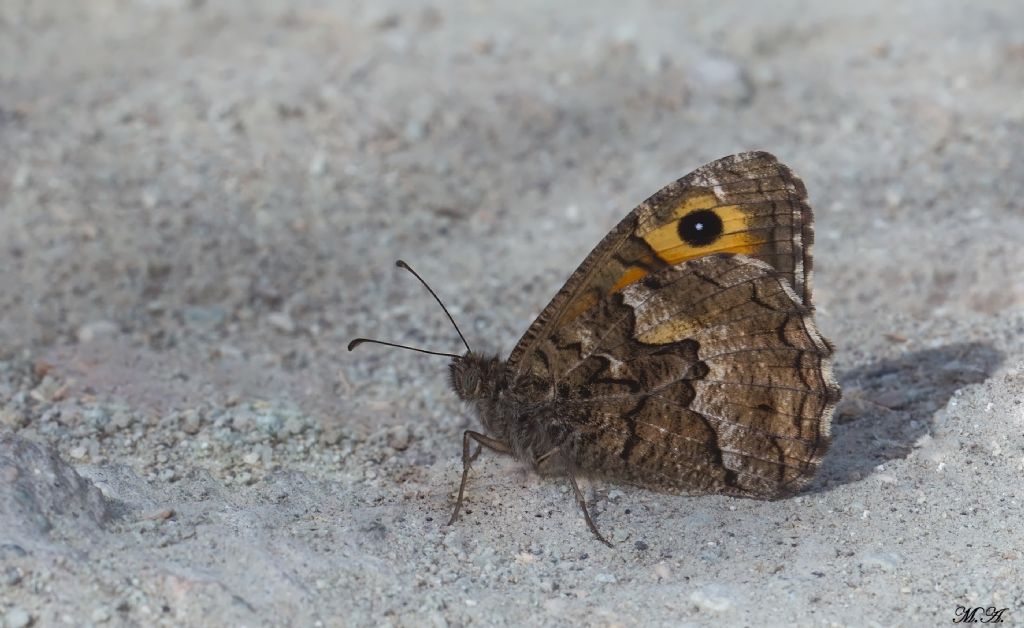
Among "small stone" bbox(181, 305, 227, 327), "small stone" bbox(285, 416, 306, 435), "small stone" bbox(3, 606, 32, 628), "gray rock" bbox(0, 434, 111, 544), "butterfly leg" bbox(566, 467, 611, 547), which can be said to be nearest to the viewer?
"small stone" bbox(3, 606, 32, 628)

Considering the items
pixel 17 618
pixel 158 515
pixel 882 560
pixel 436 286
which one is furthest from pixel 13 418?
pixel 882 560

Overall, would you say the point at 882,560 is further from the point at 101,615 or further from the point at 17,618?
the point at 17,618

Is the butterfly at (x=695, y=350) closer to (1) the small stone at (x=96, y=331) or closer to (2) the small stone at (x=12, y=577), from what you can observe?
(2) the small stone at (x=12, y=577)

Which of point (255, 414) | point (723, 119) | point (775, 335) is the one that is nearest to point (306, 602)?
point (255, 414)

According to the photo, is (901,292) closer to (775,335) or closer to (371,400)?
(775,335)

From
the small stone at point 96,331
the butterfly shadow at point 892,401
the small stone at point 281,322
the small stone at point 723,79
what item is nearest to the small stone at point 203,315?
the small stone at point 281,322

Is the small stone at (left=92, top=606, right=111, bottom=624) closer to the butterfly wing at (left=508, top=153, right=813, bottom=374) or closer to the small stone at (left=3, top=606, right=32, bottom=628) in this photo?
the small stone at (left=3, top=606, right=32, bottom=628)

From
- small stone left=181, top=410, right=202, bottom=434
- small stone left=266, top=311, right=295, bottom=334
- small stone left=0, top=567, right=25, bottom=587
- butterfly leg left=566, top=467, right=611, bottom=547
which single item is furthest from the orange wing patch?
small stone left=266, top=311, right=295, bottom=334
